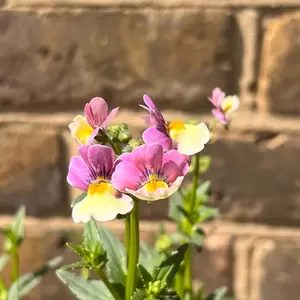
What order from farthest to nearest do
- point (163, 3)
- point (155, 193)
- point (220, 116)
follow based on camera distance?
point (163, 3), point (220, 116), point (155, 193)

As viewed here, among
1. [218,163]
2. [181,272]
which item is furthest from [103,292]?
[218,163]

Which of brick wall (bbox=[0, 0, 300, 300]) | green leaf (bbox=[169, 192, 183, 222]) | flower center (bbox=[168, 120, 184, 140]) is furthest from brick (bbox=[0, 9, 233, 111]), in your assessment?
flower center (bbox=[168, 120, 184, 140])

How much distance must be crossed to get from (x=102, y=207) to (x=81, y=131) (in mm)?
58

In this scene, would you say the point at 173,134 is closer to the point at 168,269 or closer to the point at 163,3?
the point at 168,269

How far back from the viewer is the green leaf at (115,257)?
38cm

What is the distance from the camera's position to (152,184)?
0.97 ft

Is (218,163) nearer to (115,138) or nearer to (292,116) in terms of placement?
(292,116)

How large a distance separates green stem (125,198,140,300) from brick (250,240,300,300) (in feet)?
1.04

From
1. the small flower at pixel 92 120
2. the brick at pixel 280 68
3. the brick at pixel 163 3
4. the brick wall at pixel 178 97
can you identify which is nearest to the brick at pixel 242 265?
the brick wall at pixel 178 97

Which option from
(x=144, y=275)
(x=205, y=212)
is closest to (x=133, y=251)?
(x=144, y=275)

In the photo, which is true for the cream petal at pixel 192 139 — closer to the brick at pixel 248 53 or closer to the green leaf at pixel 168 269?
the green leaf at pixel 168 269

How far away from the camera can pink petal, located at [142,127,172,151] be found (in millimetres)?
302

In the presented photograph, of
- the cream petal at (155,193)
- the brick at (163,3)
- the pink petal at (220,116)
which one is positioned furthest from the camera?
the brick at (163,3)

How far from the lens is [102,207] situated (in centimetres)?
29
